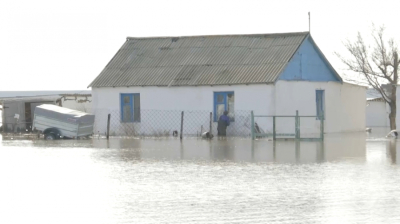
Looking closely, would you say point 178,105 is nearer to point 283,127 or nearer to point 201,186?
point 283,127

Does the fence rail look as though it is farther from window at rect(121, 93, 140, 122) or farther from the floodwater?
the floodwater

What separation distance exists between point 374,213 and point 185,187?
466 centimetres

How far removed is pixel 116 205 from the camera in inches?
562

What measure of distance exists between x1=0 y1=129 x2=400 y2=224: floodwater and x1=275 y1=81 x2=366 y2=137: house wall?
10.9 m

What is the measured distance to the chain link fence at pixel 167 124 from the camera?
3969 centimetres

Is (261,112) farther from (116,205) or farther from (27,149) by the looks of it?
(116,205)

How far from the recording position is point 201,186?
55.8 feet

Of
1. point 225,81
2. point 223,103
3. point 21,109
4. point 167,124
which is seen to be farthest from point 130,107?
point 21,109

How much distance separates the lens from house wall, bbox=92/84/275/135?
39.4m

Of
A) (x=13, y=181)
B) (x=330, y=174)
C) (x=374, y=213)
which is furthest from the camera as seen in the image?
(x=330, y=174)

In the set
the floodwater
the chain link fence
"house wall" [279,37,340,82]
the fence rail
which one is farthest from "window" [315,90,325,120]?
the floodwater

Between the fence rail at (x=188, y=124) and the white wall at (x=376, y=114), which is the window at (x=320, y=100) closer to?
the fence rail at (x=188, y=124)

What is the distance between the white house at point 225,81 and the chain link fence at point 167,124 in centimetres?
6

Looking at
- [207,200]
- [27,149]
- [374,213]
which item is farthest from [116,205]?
[27,149]
